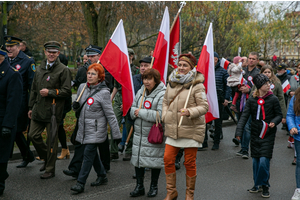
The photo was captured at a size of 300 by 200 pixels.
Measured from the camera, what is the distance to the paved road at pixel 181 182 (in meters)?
4.83

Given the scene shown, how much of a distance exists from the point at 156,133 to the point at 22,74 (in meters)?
2.82

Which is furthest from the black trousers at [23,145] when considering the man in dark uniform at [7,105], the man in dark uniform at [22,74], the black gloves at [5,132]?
the black gloves at [5,132]

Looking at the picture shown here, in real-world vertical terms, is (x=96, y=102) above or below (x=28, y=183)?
above

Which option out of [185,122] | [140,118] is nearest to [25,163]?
[140,118]

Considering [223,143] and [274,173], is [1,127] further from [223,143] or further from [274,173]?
[223,143]

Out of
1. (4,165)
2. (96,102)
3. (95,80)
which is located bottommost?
(4,165)

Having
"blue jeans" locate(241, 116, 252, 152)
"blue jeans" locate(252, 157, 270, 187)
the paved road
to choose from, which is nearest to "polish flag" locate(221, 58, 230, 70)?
"blue jeans" locate(241, 116, 252, 152)

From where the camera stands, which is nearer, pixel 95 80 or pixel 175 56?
pixel 95 80

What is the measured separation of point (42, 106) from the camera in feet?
18.4

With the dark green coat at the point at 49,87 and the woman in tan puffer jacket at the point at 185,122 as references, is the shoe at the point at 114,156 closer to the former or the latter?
the dark green coat at the point at 49,87

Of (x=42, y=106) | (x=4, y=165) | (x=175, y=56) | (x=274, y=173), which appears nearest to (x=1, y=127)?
(x=4, y=165)

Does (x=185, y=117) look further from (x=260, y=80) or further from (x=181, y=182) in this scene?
(x=181, y=182)

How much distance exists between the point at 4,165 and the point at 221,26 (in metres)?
18.6

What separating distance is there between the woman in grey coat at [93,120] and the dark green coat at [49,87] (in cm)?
73
